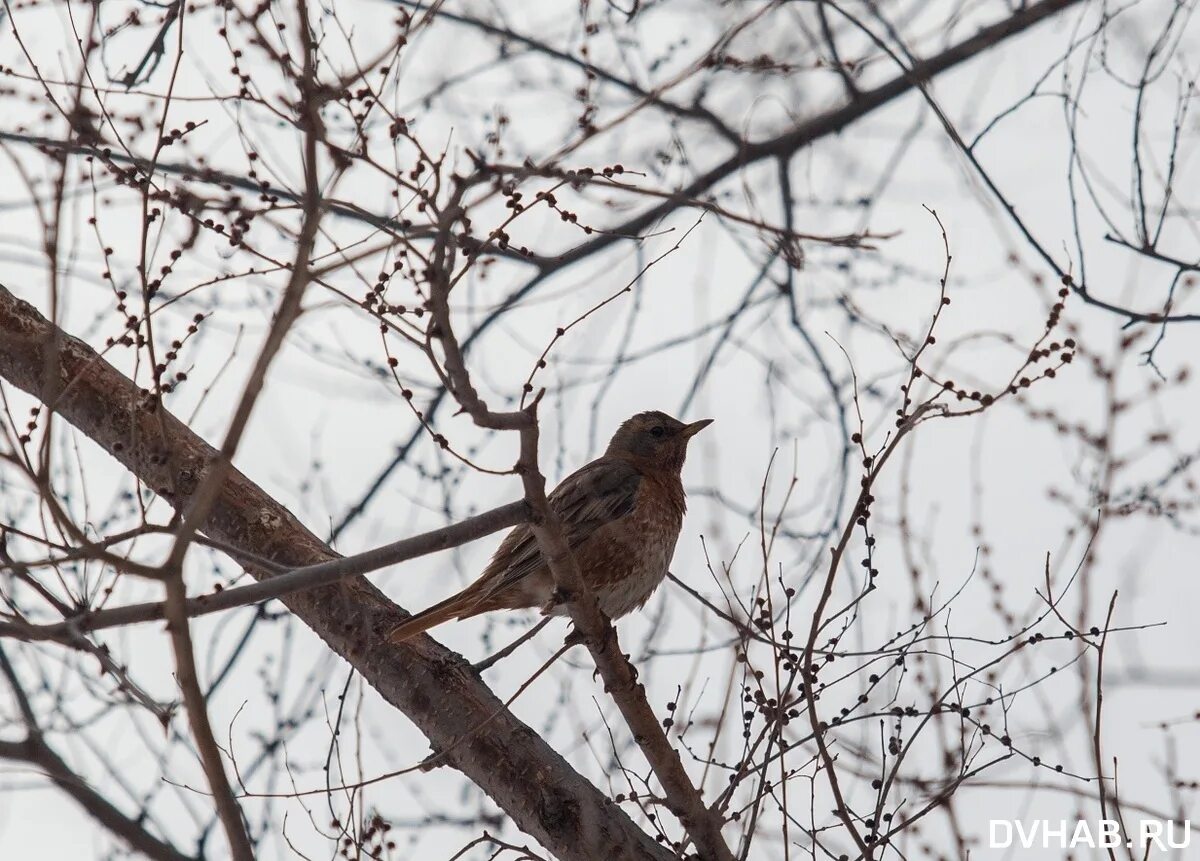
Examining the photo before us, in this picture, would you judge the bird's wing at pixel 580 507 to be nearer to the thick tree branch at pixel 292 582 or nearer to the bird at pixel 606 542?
the bird at pixel 606 542

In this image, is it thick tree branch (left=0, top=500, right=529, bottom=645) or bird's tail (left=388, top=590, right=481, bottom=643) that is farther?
bird's tail (left=388, top=590, right=481, bottom=643)

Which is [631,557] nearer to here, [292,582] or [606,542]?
[606,542]

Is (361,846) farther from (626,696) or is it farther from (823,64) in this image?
(823,64)

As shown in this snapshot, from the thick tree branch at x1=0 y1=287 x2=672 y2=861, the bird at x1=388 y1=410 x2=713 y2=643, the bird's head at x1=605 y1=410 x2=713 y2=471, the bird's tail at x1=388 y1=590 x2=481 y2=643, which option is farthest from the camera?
the bird's head at x1=605 y1=410 x2=713 y2=471

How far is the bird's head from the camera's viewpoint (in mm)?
7418

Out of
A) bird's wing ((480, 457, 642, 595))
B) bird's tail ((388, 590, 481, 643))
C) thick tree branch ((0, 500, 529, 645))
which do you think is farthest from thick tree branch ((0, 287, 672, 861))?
thick tree branch ((0, 500, 529, 645))

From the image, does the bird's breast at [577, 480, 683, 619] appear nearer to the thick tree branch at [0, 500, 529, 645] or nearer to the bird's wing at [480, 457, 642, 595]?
the bird's wing at [480, 457, 642, 595]

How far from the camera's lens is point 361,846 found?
4230mm

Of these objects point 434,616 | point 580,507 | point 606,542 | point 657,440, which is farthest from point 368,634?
point 657,440

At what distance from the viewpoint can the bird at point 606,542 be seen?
5.89 metres

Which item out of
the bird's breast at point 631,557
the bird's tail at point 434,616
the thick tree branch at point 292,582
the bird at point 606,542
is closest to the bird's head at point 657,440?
the bird at point 606,542

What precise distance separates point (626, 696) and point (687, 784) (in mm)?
388

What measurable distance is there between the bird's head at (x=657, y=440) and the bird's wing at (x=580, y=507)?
0.36m

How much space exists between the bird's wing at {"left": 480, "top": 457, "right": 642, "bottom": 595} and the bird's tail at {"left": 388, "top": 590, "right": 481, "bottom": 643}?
0.20m
